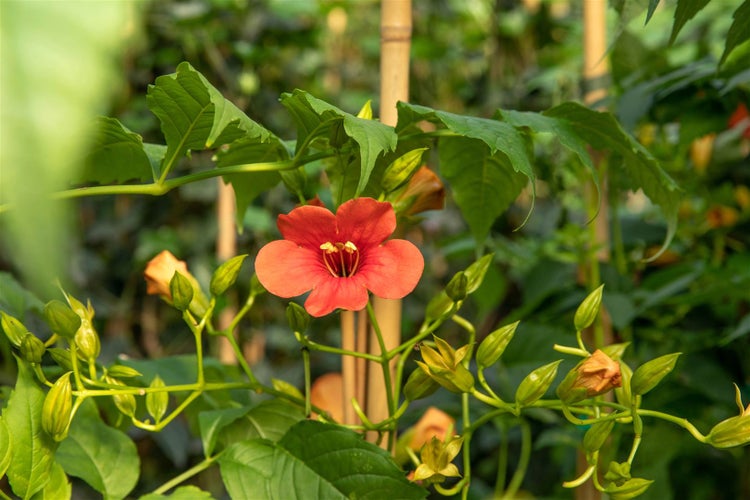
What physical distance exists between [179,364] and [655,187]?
29cm

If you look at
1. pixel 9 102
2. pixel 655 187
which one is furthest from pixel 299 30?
pixel 9 102

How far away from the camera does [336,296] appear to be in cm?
35

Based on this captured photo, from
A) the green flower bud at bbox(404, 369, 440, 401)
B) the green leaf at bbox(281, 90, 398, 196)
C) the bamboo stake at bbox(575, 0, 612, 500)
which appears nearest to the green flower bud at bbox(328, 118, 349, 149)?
the green leaf at bbox(281, 90, 398, 196)

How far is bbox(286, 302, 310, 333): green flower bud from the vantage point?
1.20ft

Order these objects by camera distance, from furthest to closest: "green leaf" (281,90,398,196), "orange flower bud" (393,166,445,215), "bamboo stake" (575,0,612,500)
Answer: "bamboo stake" (575,0,612,500)
"orange flower bud" (393,166,445,215)
"green leaf" (281,90,398,196)

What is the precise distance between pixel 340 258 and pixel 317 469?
3.8 inches

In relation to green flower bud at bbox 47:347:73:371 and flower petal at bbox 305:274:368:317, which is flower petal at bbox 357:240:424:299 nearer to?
flower petal at bbox 305:274:368:317

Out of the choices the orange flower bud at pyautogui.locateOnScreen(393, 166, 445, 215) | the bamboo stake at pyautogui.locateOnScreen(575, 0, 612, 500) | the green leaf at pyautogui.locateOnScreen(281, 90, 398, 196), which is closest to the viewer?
the green leaf at pyautogui.locateOnScreen(281, 90, 398, 196)

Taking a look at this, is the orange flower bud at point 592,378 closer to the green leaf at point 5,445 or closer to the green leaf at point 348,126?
the green leaf at point 348,126

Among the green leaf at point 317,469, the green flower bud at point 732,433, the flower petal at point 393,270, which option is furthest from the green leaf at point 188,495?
the green flower bud at point 732,433

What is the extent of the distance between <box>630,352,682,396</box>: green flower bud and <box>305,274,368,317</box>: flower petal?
0.13 m

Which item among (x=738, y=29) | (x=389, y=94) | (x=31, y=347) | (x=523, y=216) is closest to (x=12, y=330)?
(x=31, y=347)

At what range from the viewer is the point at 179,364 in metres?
0.50

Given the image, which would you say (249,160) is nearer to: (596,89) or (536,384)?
(536,384)
